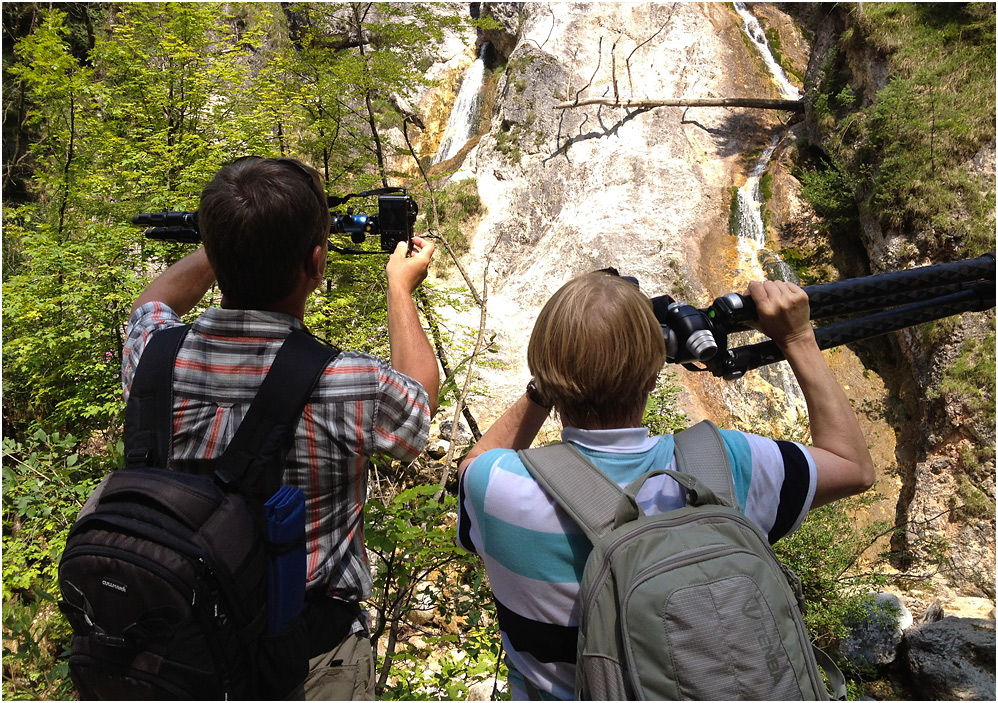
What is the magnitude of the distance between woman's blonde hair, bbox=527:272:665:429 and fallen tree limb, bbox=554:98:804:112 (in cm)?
1375

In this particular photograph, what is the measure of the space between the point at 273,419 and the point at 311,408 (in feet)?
0.28

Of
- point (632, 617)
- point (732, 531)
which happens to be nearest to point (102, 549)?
point (632, 617)

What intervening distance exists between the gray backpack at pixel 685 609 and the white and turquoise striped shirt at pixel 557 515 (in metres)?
0.07

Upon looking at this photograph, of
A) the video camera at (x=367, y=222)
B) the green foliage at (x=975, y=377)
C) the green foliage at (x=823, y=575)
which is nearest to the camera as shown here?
the video camera at (x=367, y=222)

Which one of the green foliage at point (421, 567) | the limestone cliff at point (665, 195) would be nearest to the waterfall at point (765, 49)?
the limestone cliff at point (665, 195)

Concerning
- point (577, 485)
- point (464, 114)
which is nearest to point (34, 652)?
point (577, 485)

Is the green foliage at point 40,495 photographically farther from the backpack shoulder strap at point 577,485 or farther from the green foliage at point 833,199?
the green foliage at point 833,199

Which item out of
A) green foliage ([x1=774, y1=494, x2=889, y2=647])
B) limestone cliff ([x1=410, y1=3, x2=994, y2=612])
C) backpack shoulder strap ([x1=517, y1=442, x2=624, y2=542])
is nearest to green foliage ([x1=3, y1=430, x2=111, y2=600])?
backpack shoulder strap ([x1=517, y1=442, x2=624, y2=542])

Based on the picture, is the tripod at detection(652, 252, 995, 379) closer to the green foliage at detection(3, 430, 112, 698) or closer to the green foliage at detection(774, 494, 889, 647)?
the green foliage at detection(3, 430, 112, 698)

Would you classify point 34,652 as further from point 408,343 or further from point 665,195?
point 665,195

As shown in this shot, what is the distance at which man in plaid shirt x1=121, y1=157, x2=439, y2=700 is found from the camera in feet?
4.60

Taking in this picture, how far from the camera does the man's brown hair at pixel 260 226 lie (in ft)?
4.53

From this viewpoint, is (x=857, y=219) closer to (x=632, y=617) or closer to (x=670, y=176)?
(x=670, y=176)

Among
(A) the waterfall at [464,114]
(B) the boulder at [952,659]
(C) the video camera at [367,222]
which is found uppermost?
(A) the waterfall at [464,114]
